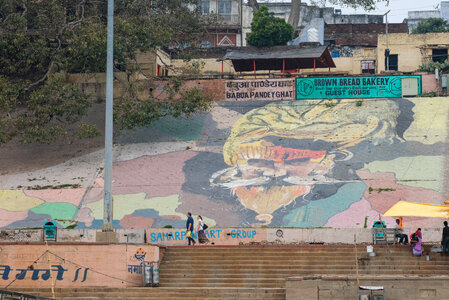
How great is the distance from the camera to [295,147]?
117ft

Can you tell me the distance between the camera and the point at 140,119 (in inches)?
1431

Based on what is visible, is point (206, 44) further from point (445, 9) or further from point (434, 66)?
point (445, 9)

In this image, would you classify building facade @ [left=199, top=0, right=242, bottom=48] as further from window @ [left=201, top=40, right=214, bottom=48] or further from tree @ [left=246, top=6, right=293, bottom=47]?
tree @ [left=246, top=6, right=293, bottom=47]

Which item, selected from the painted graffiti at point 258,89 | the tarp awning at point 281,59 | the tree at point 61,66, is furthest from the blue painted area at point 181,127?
the tarp awning at point 281,59

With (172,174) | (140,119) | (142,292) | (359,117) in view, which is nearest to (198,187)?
(172,174)

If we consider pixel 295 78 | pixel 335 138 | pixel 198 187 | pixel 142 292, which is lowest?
pixel 142 292

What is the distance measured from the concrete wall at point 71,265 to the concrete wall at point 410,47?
30078 millimetres

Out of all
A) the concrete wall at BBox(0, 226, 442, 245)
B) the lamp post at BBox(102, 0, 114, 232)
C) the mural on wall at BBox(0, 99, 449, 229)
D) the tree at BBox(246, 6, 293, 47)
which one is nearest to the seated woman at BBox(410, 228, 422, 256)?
the concrete wall at BBox(0, 226, 442, 245)

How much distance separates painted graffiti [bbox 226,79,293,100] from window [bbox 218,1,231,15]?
17.2 meters

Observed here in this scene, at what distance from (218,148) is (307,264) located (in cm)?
1386

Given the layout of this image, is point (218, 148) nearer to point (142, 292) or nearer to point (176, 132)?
point (176, 132)

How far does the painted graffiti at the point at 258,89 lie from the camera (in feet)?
133

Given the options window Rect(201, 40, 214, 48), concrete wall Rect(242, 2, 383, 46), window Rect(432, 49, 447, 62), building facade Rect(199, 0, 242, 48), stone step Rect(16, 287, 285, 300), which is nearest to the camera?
stone step Rect(16, 287, 285, 300)

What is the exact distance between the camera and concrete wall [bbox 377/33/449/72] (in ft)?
159
